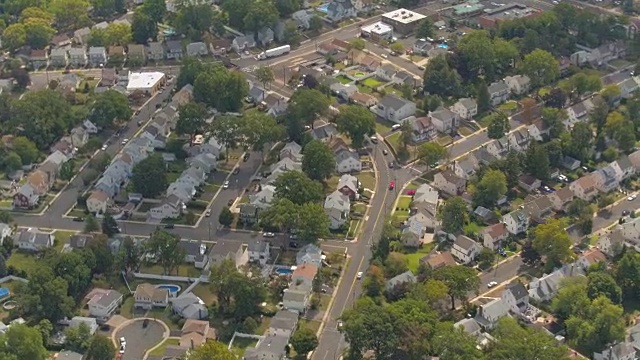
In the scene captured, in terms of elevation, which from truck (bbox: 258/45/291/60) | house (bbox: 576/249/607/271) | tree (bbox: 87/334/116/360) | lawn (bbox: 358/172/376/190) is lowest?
lawn (bbox: 358/172/376/190)

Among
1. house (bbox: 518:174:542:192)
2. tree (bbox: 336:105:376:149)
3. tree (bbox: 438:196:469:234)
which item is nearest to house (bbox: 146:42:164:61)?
tree (bbox: 336:105:376:149)

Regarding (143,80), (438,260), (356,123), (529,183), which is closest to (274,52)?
(143,80)

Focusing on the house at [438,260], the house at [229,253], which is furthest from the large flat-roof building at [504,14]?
the house at [229,253]

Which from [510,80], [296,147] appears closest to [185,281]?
[296,147]

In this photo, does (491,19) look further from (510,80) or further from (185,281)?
(185,281)

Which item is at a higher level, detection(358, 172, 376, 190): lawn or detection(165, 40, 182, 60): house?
detection(165, 40, 182, 60): house

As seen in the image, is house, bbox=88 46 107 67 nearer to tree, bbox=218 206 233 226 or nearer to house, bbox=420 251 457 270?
tree, bbox=218 206 233 226

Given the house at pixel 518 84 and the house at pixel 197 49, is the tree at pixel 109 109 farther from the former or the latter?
the house at pixel 518 84
